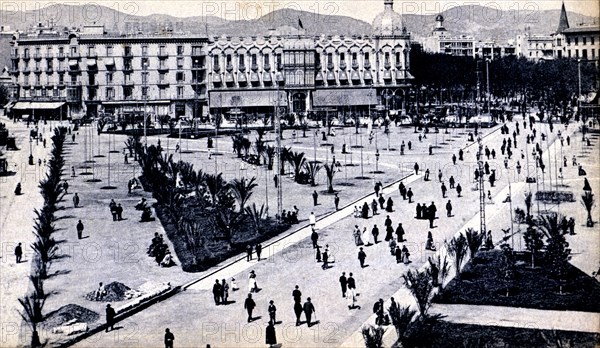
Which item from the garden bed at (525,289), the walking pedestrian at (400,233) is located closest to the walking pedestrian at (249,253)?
the walking pedestrian at (400,233)

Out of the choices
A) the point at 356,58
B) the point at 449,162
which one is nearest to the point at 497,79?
the point at 356,58

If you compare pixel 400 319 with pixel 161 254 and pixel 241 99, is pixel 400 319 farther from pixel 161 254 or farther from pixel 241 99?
pixel 241 99

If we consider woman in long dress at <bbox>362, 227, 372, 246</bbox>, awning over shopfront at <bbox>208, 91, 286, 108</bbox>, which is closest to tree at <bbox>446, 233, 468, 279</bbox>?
woman in long dress at <bbox>362, 227, 372, 246</bbox>

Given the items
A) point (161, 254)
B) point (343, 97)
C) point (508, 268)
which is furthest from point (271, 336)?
point (343, 97)

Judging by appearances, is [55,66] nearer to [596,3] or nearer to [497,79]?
[497,79]

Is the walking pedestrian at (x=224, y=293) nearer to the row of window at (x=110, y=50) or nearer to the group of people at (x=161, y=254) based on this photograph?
the group of people at (x=161, y=254)

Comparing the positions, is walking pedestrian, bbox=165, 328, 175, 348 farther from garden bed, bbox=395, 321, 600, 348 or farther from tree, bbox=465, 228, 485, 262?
tree, bbox=465, 228, 485, 262
